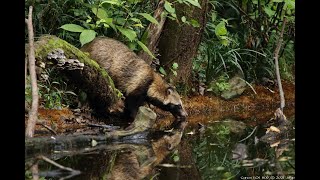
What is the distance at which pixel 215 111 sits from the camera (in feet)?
28.9

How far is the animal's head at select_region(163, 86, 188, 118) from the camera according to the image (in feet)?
25.4

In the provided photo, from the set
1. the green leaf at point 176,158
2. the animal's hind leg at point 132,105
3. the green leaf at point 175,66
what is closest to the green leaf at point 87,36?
the animal's hind leg at point 132,105

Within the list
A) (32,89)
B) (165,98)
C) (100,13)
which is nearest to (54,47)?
(100,13)

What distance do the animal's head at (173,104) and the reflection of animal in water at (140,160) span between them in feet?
6.11

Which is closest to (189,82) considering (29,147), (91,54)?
(91,54)

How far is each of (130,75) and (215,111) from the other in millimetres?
1857

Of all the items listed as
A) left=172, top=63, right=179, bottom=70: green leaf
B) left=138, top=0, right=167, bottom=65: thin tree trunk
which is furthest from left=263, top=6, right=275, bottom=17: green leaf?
left=138, top=0, right=167, bottom=65: thin tree trunk

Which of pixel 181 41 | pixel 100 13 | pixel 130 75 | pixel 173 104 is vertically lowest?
pixel 173 104

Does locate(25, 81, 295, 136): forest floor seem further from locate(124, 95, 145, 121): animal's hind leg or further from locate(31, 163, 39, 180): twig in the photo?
locate(31, 163, 39, 180): twig

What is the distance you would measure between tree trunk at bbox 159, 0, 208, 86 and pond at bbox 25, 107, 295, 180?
7.86ft

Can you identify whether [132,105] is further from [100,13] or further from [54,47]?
[54,47]

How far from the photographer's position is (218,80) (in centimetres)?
927

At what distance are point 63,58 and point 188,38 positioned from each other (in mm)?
2939
